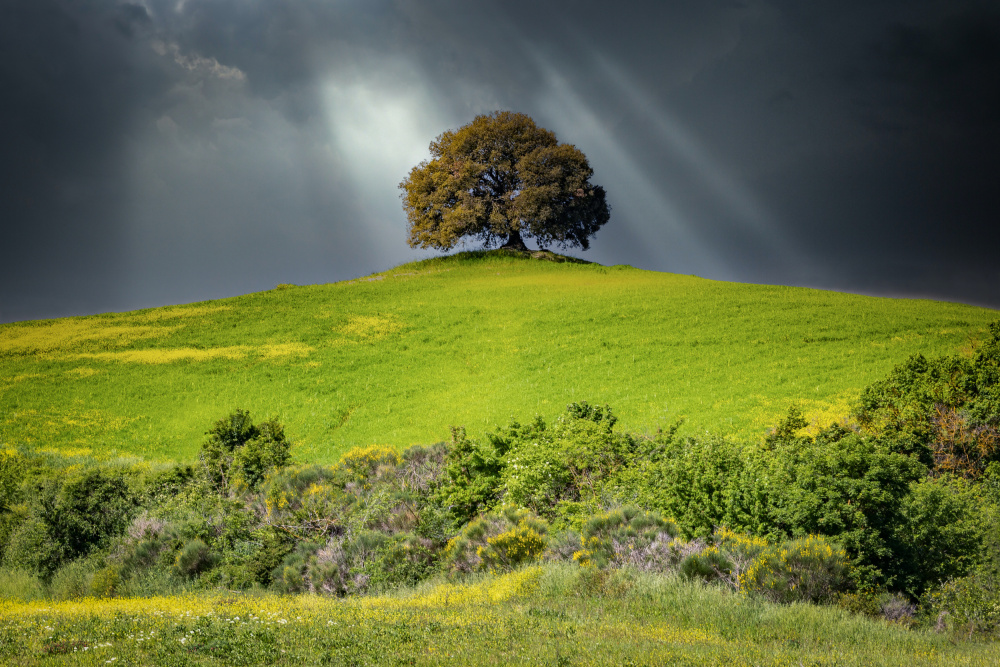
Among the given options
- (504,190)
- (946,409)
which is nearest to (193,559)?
(946,409)

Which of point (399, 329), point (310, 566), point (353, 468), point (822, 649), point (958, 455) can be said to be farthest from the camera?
point (399, 329)

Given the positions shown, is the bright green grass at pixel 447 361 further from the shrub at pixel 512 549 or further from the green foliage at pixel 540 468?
the shrub at pixel 512 549

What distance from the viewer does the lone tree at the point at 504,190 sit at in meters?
61.0

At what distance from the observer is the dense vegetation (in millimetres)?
9820

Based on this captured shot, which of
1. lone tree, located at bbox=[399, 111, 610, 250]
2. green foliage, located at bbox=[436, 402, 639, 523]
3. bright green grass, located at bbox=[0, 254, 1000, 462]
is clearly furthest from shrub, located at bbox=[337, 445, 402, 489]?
lone tree, located at bbox=[399, 111, 610, 250]

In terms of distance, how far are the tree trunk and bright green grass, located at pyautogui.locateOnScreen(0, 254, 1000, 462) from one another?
18.0 metres

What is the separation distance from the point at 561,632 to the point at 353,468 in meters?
10.3

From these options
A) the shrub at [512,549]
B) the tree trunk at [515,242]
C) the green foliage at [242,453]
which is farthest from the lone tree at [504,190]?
the shrub at [512,549]

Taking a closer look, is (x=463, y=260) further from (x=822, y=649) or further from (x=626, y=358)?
(x=822, y=649)

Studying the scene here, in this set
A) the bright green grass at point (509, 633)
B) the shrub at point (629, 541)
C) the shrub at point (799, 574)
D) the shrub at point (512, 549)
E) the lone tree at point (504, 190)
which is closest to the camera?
the bright green grass at point (509, 633)

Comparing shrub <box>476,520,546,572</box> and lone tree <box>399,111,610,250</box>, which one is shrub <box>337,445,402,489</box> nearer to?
shrub <box>476,520,546,572</box>

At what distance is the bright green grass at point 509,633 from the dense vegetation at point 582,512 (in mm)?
1074

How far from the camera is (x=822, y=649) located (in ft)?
23.3

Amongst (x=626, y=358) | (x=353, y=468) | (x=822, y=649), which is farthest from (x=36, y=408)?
(x=822, y=649)
